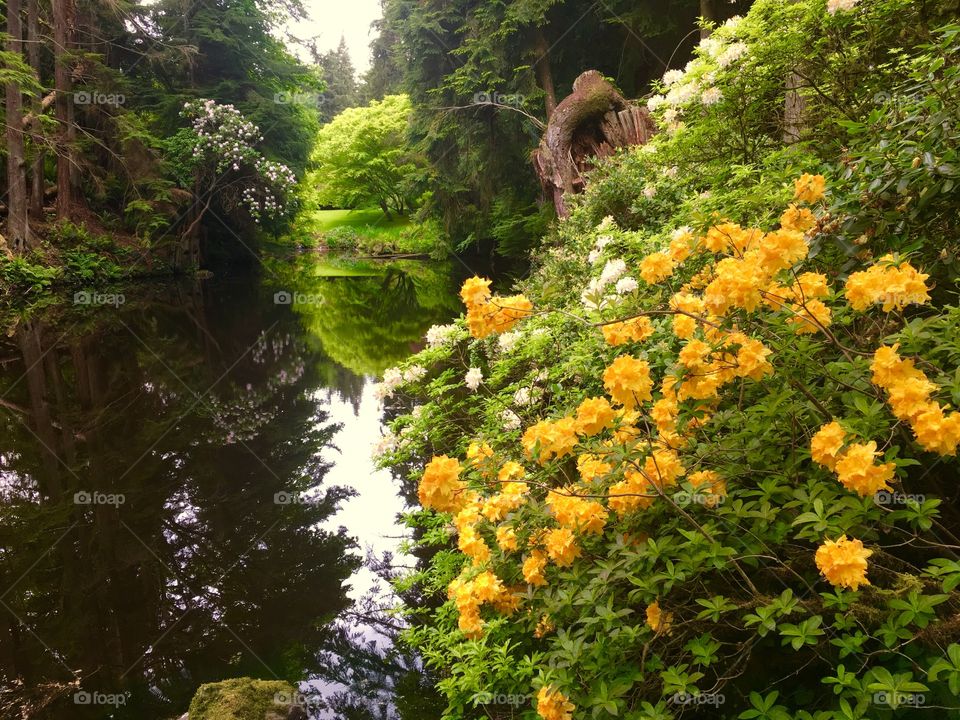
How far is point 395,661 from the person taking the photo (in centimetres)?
314

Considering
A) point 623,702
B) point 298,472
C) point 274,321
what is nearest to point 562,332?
point 298,472

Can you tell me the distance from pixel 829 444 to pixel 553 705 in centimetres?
102

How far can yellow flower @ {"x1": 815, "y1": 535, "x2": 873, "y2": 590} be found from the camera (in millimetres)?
1431

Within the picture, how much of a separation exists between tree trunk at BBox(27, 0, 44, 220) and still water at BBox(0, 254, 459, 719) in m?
8.23

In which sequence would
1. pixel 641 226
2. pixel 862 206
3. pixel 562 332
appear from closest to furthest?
pixel 862 206 < pixel 562 332 < pixel 641 226

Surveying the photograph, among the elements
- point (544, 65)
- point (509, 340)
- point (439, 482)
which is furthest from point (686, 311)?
point (544, 65)

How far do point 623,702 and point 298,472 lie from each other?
4.23 metres

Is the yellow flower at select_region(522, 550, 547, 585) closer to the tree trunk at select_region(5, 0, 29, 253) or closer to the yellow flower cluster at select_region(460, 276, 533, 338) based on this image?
the yellow flower cluster at select_region(460, 276, 533, 338)

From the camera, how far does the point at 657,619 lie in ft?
5.73

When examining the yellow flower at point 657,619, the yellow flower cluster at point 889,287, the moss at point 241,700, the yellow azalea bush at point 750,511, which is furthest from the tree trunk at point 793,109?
the moss at point 241,700

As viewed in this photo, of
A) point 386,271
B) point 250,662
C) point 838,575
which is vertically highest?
point 386,271

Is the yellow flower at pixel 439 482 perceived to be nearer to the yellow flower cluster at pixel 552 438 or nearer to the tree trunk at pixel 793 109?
the yellow flower cluster at pixel 552 438

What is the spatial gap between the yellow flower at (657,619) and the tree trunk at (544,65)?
15.0 meters

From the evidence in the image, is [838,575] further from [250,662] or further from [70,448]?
[70,448]
